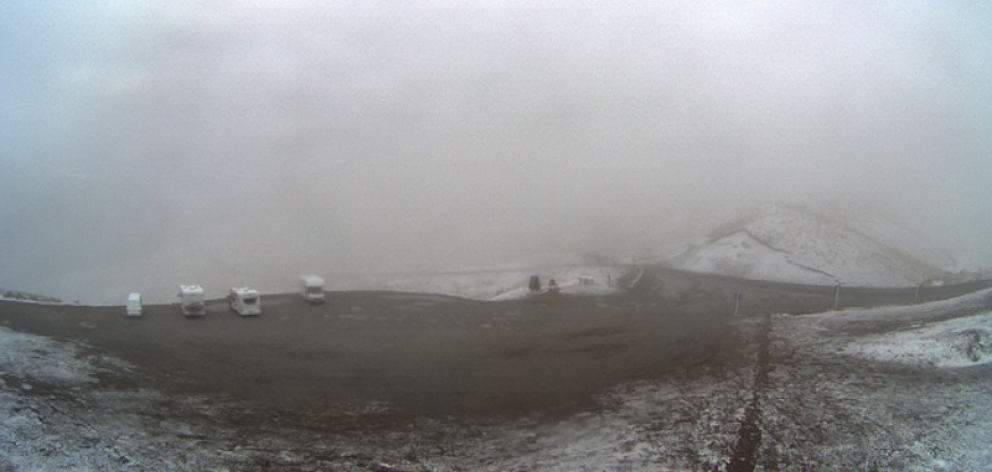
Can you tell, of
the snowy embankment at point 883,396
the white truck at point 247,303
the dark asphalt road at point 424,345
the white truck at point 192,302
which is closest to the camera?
the snowy embankment at point 883,396

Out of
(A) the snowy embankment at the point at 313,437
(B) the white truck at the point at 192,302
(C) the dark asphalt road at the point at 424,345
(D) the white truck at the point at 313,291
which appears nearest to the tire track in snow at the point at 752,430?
(A) the snowy embankment at the point at 313,437

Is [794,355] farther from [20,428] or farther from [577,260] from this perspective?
[577,260]

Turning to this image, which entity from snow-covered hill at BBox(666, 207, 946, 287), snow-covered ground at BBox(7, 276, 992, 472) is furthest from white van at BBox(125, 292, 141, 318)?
snow-covered hill at BBox(666, 207, 946, 287)

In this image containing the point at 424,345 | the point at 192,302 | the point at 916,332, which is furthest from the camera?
the point at 192,302

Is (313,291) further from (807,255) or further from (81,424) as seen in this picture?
(807,255)

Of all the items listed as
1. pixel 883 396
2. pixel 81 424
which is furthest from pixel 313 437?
pixel 883 396

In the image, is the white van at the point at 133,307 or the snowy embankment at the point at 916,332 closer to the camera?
the snowy embankment at the point at 916,332

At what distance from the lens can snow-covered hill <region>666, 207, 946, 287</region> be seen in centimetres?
4969

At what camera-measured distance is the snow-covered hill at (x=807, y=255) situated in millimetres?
49688

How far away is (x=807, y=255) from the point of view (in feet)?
174

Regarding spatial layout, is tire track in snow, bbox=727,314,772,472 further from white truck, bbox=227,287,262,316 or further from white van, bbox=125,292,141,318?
white van, bbox=125,292,141,318

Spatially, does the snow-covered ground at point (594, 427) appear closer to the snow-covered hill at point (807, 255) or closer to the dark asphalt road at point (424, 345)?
the dark asphalt road at point (424, 345)

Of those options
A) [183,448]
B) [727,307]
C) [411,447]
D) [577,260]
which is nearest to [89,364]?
[183,448]

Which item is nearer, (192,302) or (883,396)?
(883,396)
